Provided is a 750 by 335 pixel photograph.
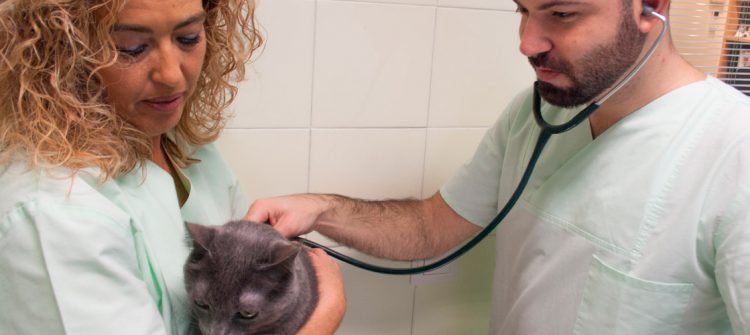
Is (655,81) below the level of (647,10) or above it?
below

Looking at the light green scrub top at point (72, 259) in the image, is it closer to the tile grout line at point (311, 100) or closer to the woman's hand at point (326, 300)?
the woman's hand at point (326, 300)

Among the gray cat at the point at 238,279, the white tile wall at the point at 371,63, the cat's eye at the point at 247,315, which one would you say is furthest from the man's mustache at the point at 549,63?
the cat's eye at the point at 247,315

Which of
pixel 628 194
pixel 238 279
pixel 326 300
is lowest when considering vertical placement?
pixel 326 300

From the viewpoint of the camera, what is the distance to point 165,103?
0.92m

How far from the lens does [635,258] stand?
1026mm

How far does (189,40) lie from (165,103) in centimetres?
11

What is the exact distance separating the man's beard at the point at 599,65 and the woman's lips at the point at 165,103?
624 millimetres

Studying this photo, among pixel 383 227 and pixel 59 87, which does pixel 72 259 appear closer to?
pixel 59 87

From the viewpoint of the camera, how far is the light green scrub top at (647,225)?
0.95 meters

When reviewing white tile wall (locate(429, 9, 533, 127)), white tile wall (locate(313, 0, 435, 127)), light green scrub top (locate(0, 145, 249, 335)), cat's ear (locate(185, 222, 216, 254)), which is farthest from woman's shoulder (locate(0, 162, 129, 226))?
white tile wall (locate(429, 9, 533, 127))

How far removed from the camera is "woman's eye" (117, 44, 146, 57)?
0.85 m

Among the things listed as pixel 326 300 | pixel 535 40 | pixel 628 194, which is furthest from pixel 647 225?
pixel 326 300

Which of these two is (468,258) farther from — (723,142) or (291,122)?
(723,142)

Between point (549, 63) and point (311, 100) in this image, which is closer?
point (549, 63)
